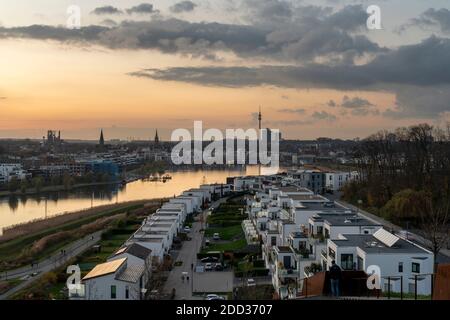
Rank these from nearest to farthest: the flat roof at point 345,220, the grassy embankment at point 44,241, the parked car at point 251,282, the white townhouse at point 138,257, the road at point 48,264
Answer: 1. the parked car at point 251,282
2. the white townhouse at point 138,257
3. the flat roof at point 345,220
4. the road at point 48,264
5. the grassy embankment at point 44,241

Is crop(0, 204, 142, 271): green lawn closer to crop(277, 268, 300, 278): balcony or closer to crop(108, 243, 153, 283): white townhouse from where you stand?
crop(108, 243, 153, 283): white townhouse

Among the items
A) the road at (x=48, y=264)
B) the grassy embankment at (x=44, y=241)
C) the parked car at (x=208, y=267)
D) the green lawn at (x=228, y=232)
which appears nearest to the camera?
the road at (x=48, y=264)

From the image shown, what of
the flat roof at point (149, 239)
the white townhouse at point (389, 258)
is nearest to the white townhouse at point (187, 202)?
the flat roof at point (149, 239)

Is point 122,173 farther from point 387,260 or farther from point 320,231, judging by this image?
point 387,260

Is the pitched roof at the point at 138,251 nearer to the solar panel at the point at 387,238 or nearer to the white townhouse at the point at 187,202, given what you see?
the solar panel at the point at 387,238

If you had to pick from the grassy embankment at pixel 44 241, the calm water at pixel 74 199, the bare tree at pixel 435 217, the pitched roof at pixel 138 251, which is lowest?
the calm water at pixel 74 199

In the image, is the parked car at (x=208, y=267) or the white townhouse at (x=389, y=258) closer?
the white townhouse at (x=389, y=258)

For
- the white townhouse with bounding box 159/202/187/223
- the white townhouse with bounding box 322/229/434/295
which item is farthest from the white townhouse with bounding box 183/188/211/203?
the white townhouse with bounding box 322/229/434/295
